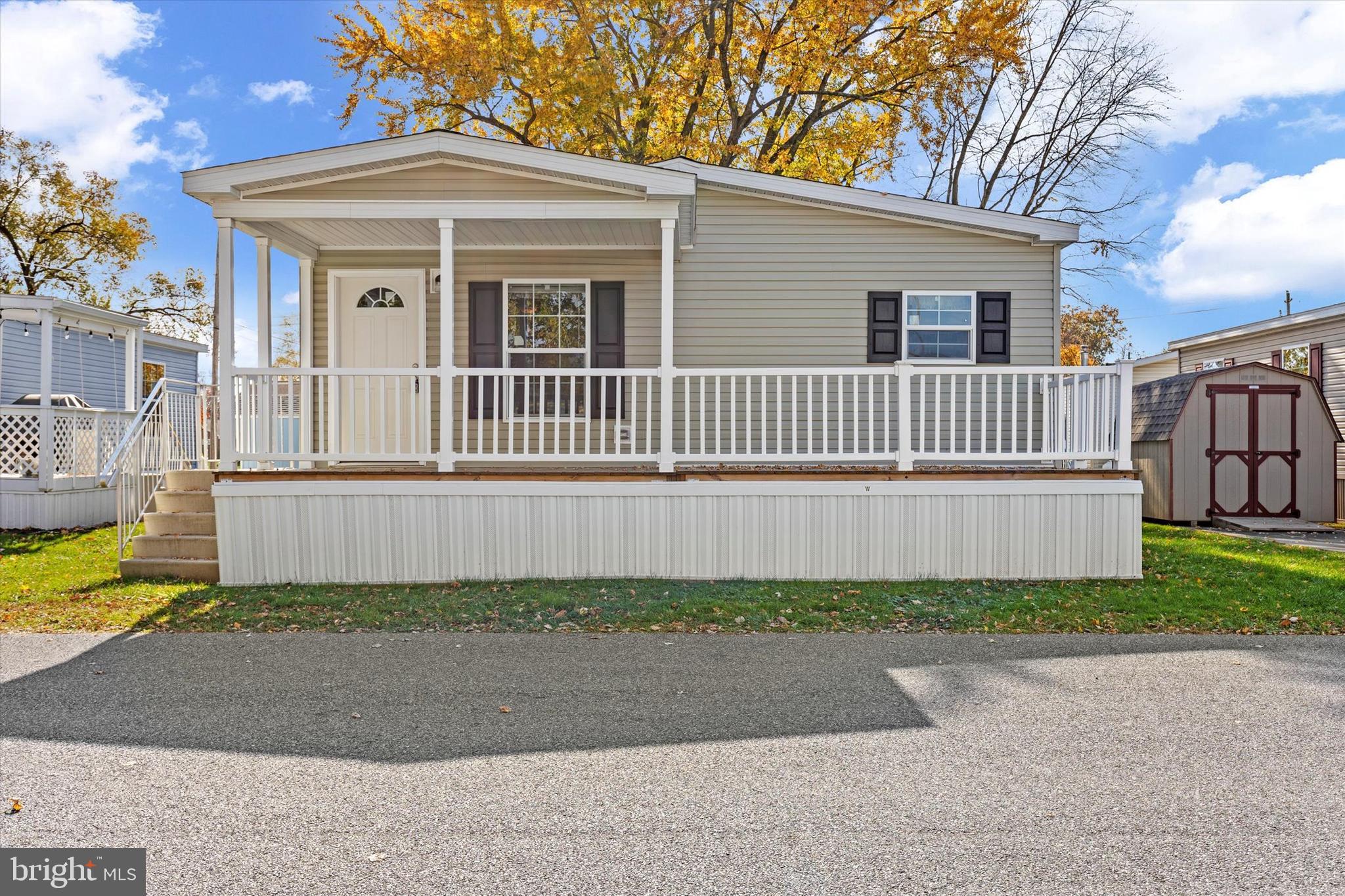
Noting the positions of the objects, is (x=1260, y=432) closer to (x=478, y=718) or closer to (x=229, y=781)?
(x=478, y=718)

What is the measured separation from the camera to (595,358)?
949 centimetres

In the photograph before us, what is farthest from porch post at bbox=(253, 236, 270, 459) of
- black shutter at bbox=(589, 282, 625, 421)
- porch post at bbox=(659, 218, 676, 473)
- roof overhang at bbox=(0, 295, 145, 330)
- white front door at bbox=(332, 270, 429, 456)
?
roof overhang at bbox=(0, 295, 145, 330)

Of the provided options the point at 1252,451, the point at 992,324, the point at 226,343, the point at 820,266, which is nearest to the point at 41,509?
the point at 226,343

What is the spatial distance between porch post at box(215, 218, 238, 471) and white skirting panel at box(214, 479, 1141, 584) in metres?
0.39

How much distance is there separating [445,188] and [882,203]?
4.87 meters

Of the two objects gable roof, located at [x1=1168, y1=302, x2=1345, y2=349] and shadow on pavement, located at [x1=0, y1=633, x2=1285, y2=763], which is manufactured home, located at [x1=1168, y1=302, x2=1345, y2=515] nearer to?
gable roof, located at [x1=1168, y1=302, x2=1345, y2=349]

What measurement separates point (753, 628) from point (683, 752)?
95.0 inches

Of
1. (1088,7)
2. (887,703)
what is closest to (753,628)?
(887,703)

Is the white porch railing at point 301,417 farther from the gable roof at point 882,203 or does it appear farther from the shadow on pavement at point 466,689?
the gable roof at point 882,203

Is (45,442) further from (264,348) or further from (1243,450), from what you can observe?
(1243,450)

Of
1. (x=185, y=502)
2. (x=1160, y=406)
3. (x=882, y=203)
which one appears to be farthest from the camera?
(x=1160, y=406)

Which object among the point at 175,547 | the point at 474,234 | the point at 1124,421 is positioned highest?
the point at 474,234

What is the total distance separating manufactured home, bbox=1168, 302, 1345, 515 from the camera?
14297mm

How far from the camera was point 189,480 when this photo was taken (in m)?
8.30
